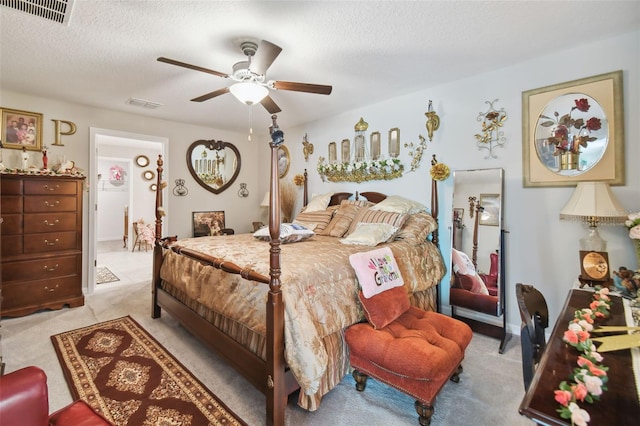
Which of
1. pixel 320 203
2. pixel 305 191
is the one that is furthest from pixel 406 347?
pixel 305 191

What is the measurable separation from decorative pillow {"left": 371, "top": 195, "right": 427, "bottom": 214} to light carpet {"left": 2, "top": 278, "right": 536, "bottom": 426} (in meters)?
1.40

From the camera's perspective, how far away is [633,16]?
2.03 metres

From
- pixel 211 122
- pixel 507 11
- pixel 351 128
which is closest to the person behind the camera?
pixel 507 11

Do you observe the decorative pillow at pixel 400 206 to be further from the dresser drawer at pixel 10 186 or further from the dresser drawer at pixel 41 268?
the dresser drawer at pixel 10 186

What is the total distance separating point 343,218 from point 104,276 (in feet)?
13.6

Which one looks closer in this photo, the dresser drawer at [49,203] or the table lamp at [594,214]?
the table lamp at [594,214]

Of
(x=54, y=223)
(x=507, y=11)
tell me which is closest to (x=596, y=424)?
(x=507, y=11)

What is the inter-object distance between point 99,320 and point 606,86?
5199 millimetres

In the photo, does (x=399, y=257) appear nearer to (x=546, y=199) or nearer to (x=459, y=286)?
(x=459, y=286)

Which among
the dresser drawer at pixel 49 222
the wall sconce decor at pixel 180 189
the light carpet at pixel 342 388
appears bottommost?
the light carpet at pixel 342 388

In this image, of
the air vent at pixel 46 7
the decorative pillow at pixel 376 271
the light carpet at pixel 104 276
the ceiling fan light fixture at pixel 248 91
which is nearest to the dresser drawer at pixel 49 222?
the light carpet at pixel 104 276

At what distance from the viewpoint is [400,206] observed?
3238mm

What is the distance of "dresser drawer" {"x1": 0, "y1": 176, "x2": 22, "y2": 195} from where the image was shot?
9.93ft

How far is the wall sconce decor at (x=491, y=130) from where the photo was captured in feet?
9.31
